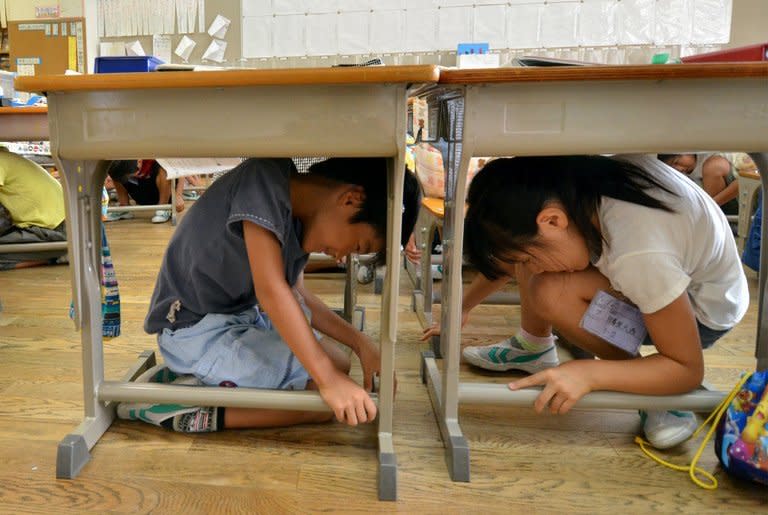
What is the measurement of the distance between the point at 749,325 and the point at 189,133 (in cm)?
174

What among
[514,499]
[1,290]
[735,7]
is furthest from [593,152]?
[735,7]

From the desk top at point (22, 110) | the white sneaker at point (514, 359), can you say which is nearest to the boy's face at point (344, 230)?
the white sneaker at point (514, 359)

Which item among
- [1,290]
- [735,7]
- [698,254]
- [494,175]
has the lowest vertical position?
[1,290]

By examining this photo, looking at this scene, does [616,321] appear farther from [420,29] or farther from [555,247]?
[420,29]

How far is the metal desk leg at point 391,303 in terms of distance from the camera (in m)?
0.88

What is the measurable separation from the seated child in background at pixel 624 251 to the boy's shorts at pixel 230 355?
→ 0.41 metres

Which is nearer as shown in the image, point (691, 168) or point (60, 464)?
point (60, 464)

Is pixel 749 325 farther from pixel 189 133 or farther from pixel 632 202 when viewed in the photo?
pixel 189 133

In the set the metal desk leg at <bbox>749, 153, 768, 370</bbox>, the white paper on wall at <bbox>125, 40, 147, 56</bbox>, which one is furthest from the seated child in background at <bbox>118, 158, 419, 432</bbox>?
the white paper on wall at <bbox>125, 40, 147, 56</bbox>

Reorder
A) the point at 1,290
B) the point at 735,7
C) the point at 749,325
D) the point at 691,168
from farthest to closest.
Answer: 1. the point at 735,7
2. the point at 691,168
3. the point at 1,290
4. the point at 749,325

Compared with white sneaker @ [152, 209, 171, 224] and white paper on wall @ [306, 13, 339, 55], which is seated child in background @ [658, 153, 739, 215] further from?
white sneaker @ [152, 209, 171, 224]

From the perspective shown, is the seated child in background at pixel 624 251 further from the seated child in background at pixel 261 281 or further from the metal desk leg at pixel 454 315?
the seated child in background at pixel 261 281

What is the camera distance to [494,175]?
1035mm

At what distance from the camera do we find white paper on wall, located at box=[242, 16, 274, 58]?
4523 mm
